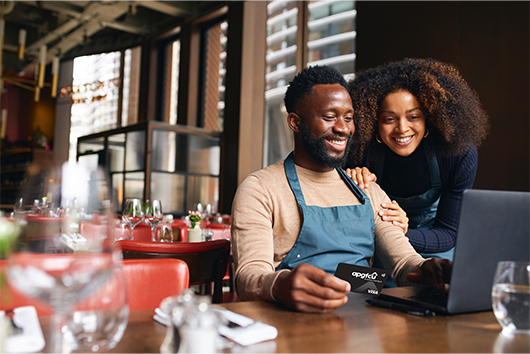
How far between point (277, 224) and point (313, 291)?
55 centimetres

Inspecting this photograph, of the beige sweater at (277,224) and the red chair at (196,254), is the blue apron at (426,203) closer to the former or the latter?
the beige sweater at (277,224)

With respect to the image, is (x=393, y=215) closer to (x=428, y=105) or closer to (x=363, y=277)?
(x=363, y=277)

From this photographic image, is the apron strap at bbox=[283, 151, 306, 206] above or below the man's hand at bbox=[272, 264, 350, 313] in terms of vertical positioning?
above

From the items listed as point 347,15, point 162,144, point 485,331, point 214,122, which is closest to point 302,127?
point 485,331

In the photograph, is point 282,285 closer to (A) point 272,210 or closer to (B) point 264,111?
(A) point 272,210

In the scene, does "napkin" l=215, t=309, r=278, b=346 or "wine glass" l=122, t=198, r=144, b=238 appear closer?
"napkin" l=215, t=309, r=278, b=346

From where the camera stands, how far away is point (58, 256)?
0.53 meters

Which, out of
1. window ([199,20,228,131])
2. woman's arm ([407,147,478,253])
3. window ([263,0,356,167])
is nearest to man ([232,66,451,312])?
woman's arm ([407,147,478,253])

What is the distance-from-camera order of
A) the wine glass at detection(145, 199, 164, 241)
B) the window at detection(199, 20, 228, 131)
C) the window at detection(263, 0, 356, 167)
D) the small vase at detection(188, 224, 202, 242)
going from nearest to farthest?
the wine glass at detection(145, 199, 164, 241)
the small vase at detection(188, 224, 202, 242)
the window at detection(263, 0, 356, 167)
the window at detection(199, 20, 228, 131)

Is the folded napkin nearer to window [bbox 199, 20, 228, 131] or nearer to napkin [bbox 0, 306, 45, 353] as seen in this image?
napkin [bbox 0, 306, 45, 353]

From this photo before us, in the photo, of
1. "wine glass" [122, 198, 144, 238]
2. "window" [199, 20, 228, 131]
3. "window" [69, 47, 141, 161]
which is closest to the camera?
"wine glass" [122, 198, 144, 238]

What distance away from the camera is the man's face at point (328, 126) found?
1.53 m

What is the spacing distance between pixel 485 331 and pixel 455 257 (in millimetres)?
139

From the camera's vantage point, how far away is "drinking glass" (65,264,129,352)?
54 centimetres
